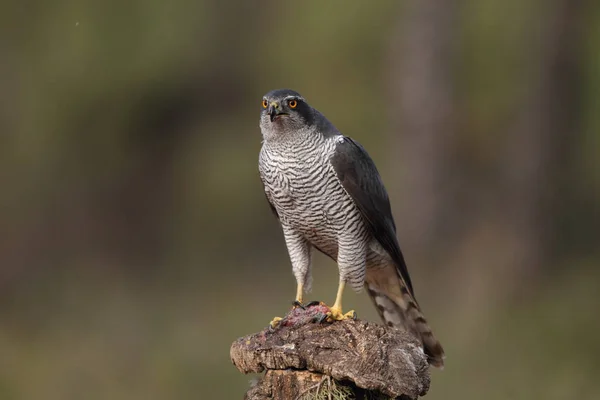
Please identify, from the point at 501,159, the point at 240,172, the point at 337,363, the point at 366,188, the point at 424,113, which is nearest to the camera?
the point at 337,363

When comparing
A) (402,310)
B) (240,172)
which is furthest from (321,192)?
(240,172)

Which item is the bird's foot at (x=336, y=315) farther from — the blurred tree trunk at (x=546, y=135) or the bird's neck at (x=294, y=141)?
the blurred tree trunk at (x=546, y=135)

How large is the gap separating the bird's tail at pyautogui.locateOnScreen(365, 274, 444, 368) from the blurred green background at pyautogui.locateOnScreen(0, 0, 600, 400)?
3466mm

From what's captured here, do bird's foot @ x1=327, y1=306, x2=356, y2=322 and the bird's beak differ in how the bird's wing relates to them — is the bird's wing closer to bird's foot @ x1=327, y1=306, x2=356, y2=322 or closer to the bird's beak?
the bird's beak

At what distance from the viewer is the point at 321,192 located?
5.67 m

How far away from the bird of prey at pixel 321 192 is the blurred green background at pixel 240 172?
3.91m

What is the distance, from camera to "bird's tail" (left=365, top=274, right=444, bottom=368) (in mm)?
6059

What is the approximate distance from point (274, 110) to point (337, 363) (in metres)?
1.75

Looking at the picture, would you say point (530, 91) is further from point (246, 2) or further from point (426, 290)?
point (246, 2)

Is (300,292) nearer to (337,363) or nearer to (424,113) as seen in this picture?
(337,363)

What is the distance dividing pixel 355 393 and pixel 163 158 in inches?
566

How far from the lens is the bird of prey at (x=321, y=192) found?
5.67 meters

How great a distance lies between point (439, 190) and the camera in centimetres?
1399

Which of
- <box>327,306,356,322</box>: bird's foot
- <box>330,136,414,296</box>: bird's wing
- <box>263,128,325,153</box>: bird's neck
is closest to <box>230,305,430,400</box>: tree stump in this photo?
<box>327,306,356,322</box>: bird's foot
